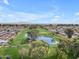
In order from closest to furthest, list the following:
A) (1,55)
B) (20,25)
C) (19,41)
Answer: (1,55)
(19,41)
(20,25)

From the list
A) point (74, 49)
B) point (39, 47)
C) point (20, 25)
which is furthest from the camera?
point (20, 25)

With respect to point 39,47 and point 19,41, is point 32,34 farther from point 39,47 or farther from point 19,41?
point 39,47

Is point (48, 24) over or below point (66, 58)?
over

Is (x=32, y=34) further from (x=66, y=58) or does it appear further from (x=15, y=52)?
(x=66, y=58)

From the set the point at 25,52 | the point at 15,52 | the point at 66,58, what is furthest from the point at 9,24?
the point at 66,58

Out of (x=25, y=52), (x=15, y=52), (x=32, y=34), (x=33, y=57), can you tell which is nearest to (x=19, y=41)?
(x=32, y=34)

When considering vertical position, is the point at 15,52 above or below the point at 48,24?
below

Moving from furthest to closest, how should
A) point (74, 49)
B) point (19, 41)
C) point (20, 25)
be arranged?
point (20, 25) < point (19, 41) < point (74, 49)

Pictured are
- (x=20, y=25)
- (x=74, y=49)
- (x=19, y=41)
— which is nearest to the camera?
(x=74, y=49)

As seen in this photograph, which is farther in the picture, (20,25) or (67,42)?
(20,25)
